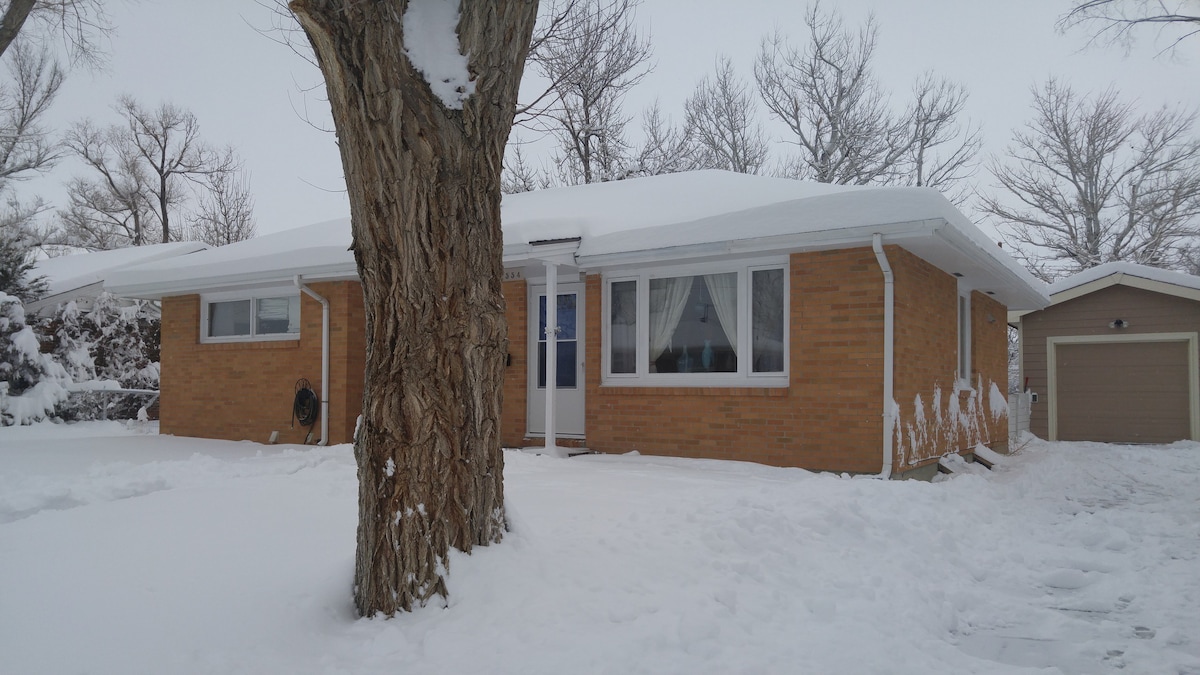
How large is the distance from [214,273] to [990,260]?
10608 millimetres

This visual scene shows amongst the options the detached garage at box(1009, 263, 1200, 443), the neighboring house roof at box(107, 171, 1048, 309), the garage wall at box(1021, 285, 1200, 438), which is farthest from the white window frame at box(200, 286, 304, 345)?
the garage wall at box(1021, 285, 1200, 438)

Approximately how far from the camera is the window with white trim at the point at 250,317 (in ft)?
38.4

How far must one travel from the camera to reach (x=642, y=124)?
86.2 ft

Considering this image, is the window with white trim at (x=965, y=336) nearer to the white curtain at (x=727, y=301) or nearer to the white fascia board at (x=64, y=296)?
the white curtain at (x=727, y=301)

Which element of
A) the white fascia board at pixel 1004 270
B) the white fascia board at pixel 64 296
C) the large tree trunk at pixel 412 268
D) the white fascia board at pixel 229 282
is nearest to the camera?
the large tree trunk at pixel 412 268

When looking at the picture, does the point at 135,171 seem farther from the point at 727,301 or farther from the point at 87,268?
the point at 727,301

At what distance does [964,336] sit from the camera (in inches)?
435

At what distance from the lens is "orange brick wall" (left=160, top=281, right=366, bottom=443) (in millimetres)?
10844

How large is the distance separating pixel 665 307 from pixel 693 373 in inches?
33.0

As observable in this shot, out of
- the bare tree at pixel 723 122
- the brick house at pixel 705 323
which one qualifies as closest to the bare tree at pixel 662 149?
the bare tree at pixel 723 122

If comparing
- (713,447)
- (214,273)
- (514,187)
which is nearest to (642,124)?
(514,187)

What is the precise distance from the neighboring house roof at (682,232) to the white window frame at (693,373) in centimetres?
36

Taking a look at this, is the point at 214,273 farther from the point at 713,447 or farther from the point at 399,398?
the point at 399,398

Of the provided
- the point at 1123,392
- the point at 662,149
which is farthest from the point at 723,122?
the point at 1123,392
